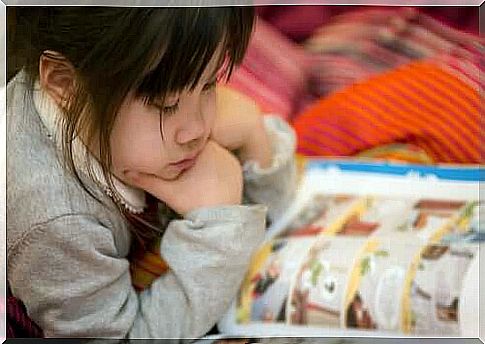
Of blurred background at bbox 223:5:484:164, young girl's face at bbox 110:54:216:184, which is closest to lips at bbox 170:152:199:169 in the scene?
young girl's face at bbox 110:54:216:184

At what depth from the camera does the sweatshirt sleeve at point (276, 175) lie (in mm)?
989

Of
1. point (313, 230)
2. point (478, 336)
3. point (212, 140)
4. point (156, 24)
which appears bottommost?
point (478, 336)

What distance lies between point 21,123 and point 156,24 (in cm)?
18

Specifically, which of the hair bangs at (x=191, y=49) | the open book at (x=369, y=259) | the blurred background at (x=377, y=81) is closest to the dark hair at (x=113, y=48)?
the hair bangs at (x=191, y=49)

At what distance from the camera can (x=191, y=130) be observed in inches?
36.6

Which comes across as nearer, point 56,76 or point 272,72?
point 56,76

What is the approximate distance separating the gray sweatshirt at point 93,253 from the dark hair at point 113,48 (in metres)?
0.03

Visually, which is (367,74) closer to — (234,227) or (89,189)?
(234,227)

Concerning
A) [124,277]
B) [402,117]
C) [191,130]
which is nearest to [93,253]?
[124,277]

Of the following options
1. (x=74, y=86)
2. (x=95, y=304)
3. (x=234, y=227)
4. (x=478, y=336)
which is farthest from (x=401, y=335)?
(x=74, y=86)

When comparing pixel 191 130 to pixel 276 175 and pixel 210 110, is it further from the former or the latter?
pixel 276 175

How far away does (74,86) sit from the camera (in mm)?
897

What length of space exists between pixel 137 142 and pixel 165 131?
0.03 meters

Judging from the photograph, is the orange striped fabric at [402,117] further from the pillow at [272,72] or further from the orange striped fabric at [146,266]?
the orange striped fabric at [146,266]
